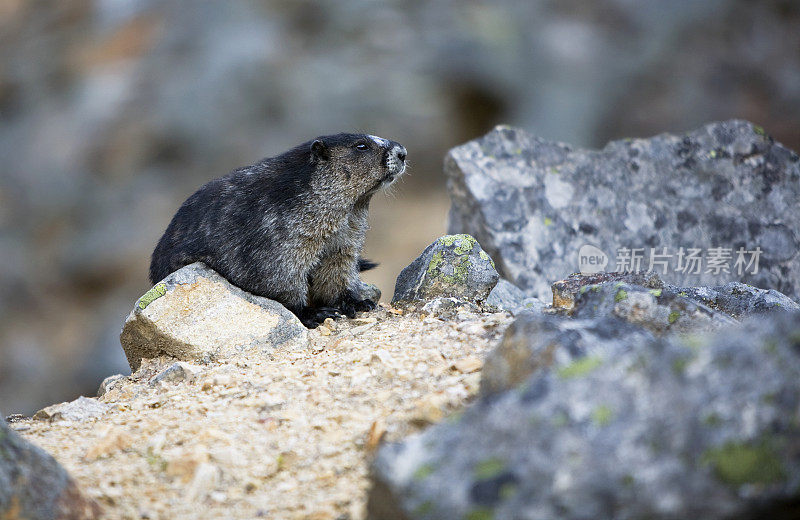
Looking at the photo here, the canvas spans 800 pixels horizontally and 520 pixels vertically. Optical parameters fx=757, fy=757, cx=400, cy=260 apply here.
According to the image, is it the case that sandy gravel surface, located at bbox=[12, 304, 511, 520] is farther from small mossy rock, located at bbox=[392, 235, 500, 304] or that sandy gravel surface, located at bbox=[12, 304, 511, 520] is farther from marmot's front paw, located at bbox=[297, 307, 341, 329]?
marmot's front paw, located at bbox=[297, 307, 341, 329]

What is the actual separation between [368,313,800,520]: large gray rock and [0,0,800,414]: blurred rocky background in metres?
18.1

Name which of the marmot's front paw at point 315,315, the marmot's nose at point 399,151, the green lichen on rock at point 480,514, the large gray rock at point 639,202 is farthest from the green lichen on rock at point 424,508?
the large gray rock at point 639,202

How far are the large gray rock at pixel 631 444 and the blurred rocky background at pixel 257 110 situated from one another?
714 inches

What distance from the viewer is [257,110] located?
77.8ft

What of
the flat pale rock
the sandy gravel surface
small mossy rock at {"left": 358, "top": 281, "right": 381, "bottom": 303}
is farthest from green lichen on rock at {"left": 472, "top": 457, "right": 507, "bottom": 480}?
small mossy rock at {"left": 358, "top": 281, "right": 381, "bottom": 303}

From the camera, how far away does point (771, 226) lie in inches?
375

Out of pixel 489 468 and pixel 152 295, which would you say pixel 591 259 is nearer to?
pixel 152 295

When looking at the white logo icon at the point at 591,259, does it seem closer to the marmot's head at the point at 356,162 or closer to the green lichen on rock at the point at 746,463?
the marmot's head at the point at 356,162

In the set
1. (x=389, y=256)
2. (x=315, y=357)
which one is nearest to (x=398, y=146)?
(x=315, y=357)

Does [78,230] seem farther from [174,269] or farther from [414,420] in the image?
[414,420]

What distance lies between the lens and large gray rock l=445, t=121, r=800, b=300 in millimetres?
9461

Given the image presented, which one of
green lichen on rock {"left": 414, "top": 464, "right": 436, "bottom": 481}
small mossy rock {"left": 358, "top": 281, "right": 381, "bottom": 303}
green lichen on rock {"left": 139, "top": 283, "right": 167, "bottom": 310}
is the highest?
small mossy rock {"left": 358, "top": 281, "right": 381, "bottom": 303}

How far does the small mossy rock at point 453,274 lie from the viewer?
730cm

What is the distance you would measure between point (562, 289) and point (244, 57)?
19980 millimetres
